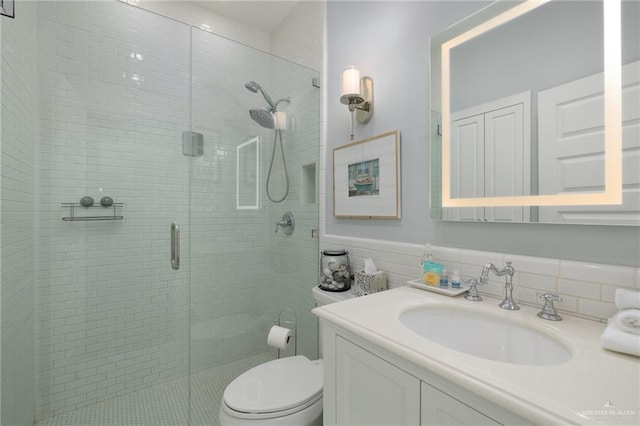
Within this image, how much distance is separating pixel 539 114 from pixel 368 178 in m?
0.78

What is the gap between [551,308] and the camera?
84 cm

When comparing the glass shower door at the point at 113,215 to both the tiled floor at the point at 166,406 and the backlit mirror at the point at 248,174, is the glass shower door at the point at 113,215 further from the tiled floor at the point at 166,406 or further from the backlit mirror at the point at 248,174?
the backlit mirror at the point at 248,174

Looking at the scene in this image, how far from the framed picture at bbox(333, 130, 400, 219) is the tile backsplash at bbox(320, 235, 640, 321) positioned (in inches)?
9.7

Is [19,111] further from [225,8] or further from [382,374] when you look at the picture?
[382,374]

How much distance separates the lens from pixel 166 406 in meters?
1.76

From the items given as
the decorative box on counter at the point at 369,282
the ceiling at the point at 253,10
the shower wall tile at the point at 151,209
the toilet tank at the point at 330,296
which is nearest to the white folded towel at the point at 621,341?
the decorative box on counter at the point at 369,282

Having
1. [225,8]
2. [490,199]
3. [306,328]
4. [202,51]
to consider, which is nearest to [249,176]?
[202,51]

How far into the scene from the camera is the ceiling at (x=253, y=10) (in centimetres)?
218

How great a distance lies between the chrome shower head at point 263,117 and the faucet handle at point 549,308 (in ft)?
5.42

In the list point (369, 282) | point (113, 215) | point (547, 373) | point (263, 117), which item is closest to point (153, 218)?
point (113, 215)

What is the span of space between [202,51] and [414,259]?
70.3 inches

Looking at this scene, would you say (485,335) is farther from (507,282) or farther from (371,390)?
(371,390)


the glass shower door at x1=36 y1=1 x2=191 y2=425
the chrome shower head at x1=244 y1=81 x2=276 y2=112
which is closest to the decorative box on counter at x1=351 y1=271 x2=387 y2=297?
the glass shower door at x1=36 y1=1 x2=191 y2=425

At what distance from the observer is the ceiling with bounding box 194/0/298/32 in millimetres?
2176
